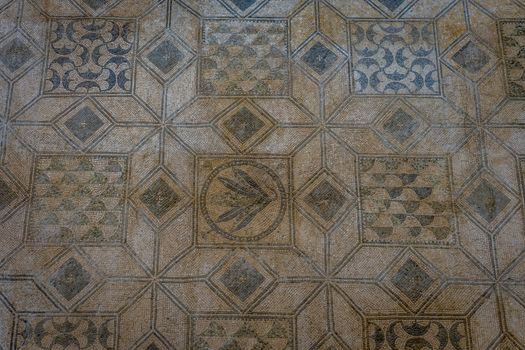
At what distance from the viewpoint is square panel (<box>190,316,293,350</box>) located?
159 centimetres

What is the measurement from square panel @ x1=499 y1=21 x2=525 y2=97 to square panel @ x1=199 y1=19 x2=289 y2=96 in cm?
73

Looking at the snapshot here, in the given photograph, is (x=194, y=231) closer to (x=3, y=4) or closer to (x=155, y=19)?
(x=155, y=19)

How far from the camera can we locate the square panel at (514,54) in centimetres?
183

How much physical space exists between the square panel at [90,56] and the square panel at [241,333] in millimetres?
789

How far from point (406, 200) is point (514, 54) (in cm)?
64

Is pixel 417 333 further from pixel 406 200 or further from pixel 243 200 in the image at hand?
pixel 243 200

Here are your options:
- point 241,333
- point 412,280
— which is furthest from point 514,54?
point 241,333

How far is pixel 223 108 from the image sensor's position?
1804 mm

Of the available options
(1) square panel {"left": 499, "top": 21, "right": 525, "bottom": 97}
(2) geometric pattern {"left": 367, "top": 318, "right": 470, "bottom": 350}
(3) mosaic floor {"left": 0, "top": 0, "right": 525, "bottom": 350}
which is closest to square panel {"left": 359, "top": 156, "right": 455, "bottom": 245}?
(3) mosaic floor {"left": 0, "top": 0, "right": 525, "bottom": 350}

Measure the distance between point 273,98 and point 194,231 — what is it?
1.63 ft

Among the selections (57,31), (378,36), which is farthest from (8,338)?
(378,36)

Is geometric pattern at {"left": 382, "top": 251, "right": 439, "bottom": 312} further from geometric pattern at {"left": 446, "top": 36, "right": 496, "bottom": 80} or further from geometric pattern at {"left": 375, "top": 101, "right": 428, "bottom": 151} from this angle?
geometric pattern at {"left": 446, "top": 36, "right": 496, "bottom": 80}

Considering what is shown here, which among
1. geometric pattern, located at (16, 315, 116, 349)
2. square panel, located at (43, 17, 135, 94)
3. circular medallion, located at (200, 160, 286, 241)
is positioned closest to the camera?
geometric pattern, located at (16, 315, 116, 349)

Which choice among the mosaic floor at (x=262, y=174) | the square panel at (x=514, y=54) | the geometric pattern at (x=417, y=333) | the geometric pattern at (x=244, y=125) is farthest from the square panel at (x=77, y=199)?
the square panel at (x=514, y=54)
